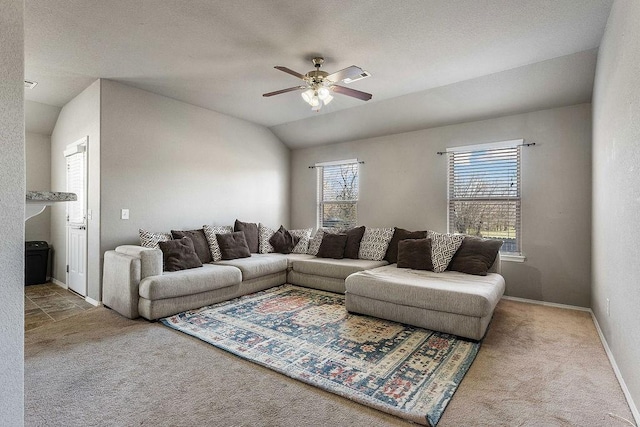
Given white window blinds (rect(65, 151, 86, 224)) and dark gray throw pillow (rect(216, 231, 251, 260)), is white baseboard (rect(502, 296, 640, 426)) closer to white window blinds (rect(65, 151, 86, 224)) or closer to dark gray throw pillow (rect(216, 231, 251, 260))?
dark gray throw pillow (rect(216, 231, 251, 260))

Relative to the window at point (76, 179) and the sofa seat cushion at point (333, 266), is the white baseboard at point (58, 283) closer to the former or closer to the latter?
the window at point (76, 179)

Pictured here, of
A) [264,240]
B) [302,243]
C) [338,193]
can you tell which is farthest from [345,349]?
[338,193]

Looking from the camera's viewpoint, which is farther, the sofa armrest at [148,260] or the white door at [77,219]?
the white door at [77,219]

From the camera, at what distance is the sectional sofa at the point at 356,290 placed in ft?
9.36

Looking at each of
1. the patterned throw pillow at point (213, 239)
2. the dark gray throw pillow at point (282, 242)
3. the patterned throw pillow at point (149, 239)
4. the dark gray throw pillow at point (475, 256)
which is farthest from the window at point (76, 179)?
the dark gray throw pillow at point (475, 256)

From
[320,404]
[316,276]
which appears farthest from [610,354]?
[316,276]

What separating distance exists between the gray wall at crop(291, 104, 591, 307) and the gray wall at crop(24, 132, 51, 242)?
580cm

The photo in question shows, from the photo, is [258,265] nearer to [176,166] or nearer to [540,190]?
[176,166]

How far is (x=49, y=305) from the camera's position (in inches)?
154

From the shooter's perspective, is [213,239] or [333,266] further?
[213,239]

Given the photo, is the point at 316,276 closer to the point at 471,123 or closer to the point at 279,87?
the point at 279,87

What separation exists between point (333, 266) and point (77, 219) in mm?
3549

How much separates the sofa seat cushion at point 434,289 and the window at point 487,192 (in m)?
0.92

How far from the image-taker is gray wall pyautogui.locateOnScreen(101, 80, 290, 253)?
153 inches
